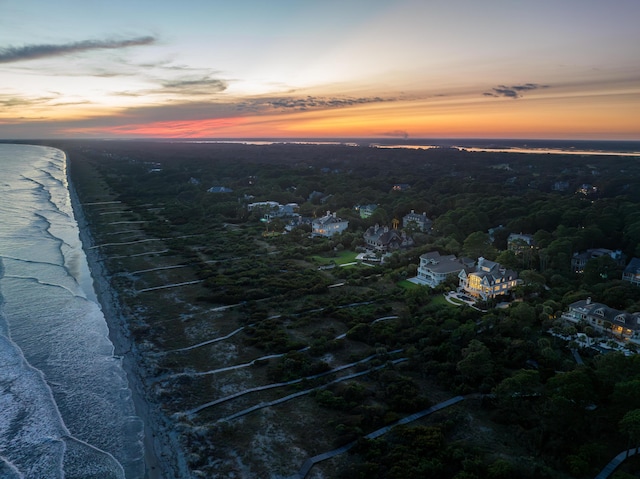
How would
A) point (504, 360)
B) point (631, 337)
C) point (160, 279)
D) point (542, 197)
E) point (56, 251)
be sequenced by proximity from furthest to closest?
point (542, 197), point (56, 251), point (160, 279), point (631, 337), point (504, 360)

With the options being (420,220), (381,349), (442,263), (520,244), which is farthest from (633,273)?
(420,220)

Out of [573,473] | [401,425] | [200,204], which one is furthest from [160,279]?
[200,204]

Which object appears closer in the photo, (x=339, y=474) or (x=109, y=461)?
(x=339, y=474)

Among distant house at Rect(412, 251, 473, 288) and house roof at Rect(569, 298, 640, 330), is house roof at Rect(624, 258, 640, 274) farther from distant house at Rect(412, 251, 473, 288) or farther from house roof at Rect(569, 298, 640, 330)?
distant house at Rect(412, 251, 473, 288)

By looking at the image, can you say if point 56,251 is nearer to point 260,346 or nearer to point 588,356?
point 260,346

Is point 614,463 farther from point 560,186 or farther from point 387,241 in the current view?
point 560,186

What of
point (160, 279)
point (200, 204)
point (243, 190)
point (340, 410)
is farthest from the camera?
point (243, 190)
